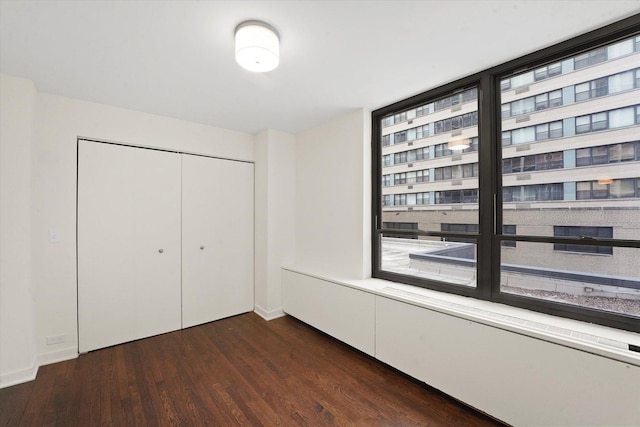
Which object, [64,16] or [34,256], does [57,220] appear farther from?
[64,16]

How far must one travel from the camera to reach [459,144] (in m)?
2.40

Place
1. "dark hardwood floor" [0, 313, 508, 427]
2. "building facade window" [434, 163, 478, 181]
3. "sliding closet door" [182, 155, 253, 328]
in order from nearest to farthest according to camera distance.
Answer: "dark hardwood floor" [0, 313, 508, 427] → "building facade window" [434, 163, 478, 181] → "sliding closet door" [182, 155, 253, 328]

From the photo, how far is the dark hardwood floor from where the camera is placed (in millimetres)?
1863

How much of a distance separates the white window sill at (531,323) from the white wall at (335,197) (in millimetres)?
671

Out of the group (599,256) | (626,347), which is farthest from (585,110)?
(626,347)

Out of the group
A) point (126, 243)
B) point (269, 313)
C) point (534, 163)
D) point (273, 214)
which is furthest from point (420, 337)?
point (126, 243)

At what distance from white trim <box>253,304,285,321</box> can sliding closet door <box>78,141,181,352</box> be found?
985 mm

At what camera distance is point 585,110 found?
1805 millimetres

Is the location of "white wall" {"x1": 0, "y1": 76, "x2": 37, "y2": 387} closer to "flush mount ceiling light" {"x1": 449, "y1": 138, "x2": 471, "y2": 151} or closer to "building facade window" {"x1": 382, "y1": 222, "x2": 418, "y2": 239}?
"building facade window" {"x1": 382, "y1": 222, "x2": 418, "y2": 239}

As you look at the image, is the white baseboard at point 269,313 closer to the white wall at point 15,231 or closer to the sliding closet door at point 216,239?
the sliding closet door at point 216,239

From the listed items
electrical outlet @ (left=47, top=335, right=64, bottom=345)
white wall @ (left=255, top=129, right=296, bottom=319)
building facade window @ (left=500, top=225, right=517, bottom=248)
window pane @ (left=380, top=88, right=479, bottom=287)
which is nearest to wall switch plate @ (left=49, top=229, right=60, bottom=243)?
electrical outlet @ (left=47, top=335, right=64, bottom=345)

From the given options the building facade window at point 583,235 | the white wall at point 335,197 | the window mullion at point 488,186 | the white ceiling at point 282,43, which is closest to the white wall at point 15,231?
the white ceiling at point 282,43

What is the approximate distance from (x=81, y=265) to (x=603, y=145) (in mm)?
4376

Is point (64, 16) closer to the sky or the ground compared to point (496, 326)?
closer to the sky
